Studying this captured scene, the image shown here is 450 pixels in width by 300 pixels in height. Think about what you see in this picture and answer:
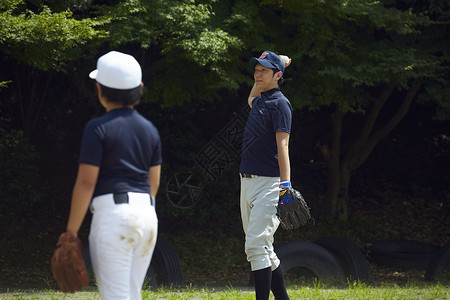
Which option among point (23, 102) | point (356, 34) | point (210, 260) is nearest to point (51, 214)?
point (23, 102)

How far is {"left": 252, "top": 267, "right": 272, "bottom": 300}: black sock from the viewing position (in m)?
4.74

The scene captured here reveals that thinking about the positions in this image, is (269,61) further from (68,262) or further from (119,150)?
(68,262)

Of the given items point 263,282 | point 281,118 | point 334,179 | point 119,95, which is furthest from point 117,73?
point 334,179

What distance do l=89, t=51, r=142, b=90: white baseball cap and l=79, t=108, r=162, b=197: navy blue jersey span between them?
144 millimetres

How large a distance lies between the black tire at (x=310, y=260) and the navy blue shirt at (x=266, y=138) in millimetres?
4264

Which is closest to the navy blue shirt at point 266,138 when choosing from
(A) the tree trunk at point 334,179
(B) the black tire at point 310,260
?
(B) the black tire at point 310,260

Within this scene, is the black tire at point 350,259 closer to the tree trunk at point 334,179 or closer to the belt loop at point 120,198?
the tree trunk at point 334,179

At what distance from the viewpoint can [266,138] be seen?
4.88 meters

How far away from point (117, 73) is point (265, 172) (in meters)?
1.85

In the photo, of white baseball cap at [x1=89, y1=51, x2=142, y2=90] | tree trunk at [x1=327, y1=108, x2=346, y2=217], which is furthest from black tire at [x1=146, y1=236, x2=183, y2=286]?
white baseball cap at [x1=89, y1=51, x2=142, y2=90]

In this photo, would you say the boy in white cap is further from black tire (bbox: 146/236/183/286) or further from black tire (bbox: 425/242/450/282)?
black tire (bbox: 425/242/450/282)

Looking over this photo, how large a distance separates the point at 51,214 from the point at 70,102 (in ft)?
8.30

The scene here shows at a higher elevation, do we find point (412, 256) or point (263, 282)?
point (263, 282)

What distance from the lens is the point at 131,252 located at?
330cm
